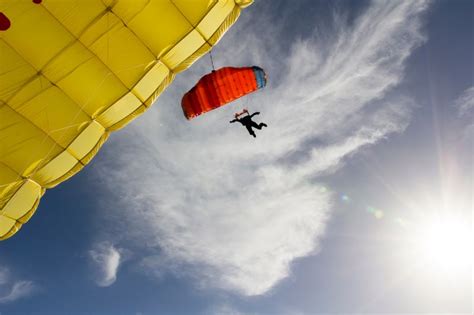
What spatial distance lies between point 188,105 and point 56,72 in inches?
252

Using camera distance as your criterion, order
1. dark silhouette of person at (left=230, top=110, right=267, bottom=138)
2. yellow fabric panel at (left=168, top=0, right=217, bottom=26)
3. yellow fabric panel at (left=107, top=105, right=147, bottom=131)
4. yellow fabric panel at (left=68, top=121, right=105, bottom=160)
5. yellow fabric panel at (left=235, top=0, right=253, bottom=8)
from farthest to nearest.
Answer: dark silhouette of person at (left=230, top=110, right=267, bottom=138) < yellow fabric panel at (left=107, top=105, right=147, bottom=131) < yellow fabric panel at (left=68, top=121, right=105, bottom=160) < yellow fabric panel at (left=235, top=0, right=253, bottom=8) < yellow fabric panel at (left=168, top=0, right=217, bottom=26)

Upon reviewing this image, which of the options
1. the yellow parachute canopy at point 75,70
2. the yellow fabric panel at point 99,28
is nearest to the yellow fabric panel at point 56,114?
the yellow parachute canopy at point 75,70

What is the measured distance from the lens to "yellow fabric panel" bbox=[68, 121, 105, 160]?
8.66m

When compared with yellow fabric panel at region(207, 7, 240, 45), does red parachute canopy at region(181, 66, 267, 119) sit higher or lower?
higher

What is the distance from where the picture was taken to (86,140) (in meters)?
8.80

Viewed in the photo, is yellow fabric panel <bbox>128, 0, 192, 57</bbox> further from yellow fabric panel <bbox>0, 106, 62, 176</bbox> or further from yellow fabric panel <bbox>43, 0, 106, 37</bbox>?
yellow fabric panel <bbox>0, 106, 62, 176</bbox>

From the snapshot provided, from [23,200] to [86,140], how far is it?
2035 millimetres

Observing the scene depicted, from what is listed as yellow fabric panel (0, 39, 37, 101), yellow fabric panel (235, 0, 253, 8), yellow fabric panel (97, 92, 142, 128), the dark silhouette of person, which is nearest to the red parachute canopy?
the dark silhouette of person

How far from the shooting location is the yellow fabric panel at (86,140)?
8664mm

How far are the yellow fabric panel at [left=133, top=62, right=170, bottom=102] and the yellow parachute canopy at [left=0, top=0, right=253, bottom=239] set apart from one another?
2 centimetres

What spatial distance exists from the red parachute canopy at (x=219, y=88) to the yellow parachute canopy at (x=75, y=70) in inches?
184

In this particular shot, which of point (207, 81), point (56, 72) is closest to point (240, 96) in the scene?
point (207, 81)

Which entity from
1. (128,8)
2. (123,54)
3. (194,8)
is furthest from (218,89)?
(128,8)

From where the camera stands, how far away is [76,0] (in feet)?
24.6
